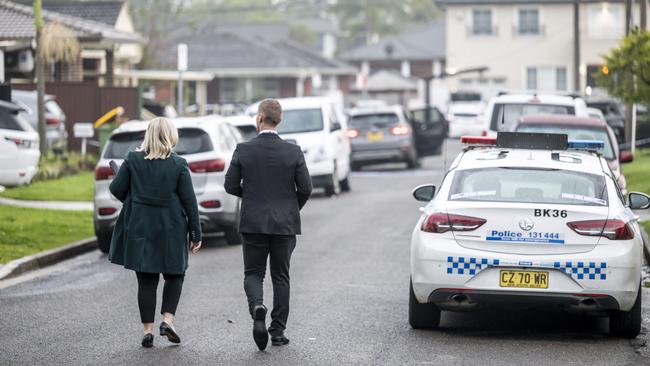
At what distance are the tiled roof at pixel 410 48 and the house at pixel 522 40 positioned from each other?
2316 centimetres

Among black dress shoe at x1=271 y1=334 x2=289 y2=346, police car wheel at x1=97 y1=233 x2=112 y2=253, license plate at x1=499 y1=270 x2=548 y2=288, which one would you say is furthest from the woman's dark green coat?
police car wheel at x1=97 y1=233 x2=112 y2=253

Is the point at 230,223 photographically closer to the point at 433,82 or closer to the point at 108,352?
the point at 108,352

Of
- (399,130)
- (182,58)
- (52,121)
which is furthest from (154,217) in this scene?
(399,130)

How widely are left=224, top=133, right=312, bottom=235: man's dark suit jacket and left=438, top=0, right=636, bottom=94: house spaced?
5415 centimetres

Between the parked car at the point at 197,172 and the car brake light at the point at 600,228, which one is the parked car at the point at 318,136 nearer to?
the parked car at the point at 197,172

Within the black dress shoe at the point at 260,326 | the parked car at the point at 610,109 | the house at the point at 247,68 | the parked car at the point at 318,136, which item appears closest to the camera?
the black dress shoe at the point at 260,326

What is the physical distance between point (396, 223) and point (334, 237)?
2.20m

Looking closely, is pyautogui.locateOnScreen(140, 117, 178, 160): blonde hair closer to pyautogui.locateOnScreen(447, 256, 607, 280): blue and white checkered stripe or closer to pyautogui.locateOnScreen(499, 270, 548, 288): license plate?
pyautogui.locateOnScreen(447, 256, 607, 280): blue and white checkered stripe

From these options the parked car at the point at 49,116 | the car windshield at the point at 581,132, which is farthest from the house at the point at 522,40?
the car windshield at the point at 581,132

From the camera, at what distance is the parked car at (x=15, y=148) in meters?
20.6

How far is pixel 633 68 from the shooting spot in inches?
926

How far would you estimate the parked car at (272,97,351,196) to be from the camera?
25.1 m

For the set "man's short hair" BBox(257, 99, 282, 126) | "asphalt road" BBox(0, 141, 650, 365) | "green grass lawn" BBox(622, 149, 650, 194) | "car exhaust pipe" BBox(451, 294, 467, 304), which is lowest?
"asphalt road" BBox(0, 141, 650, 365)

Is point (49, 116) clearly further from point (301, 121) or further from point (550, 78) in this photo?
point (550, 78)
